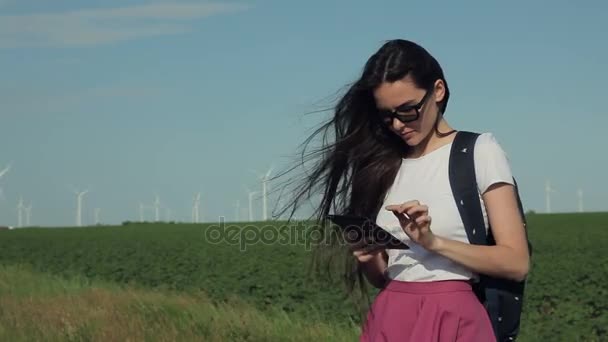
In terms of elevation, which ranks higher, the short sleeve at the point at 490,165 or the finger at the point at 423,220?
the short sleeve at the point at 490,165

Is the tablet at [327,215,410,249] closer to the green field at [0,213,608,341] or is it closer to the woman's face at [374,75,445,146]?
the woman's face at [374,75,445,146]

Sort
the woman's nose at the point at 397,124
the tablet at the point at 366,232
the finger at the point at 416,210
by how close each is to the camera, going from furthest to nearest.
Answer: the woman's nose at the point at 397,124, the tablet at the point at 366,232, the finger at the point at 416,210

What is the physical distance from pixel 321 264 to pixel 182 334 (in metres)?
3.79

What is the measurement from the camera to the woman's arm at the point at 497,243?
10.8ft

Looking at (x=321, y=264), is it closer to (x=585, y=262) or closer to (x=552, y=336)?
(x=552, y=336)

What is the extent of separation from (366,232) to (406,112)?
39cm

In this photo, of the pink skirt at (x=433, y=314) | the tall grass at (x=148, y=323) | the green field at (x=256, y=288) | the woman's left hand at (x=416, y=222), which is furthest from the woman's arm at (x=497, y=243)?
the tall grass at (x=148, y=323)

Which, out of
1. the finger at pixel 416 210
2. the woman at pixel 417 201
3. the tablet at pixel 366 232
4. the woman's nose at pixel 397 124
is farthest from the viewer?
the woman's nose at pixel 397 124

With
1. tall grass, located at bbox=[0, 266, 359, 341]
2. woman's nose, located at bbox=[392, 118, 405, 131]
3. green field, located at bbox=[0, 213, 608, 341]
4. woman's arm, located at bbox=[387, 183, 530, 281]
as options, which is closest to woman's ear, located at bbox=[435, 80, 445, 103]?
woman's nose, located at bbox=[392, 118, 405, 131]

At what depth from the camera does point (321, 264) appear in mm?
4152

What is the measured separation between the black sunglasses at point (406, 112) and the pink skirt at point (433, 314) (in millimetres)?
507

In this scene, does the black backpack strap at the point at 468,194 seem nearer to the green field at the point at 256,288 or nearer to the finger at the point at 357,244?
the finger at the point at 357,244

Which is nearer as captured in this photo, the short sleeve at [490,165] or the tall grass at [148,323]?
the short sleeve at [490,165]

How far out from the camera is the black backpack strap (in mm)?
3412
